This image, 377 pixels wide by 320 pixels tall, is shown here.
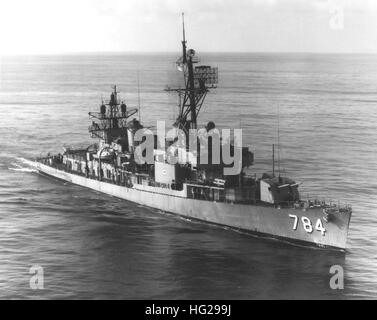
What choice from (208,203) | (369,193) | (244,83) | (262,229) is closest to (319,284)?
(262,229)

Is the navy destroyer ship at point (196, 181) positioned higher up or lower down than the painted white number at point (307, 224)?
higher up

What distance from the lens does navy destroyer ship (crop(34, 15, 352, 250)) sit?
123 feet

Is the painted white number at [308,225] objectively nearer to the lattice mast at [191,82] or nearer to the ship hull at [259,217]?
the ship hull at [259,217]

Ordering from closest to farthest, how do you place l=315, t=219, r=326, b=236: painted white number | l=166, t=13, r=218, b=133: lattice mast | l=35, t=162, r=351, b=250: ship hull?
l=35, t=162, r=351, b=250: ship hull
l=315, t=219, r=326, b=236: painted white number
l=166, t=13, r=218, b=133: lattice mast

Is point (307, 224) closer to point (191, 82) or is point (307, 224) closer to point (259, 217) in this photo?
point (259, 217)

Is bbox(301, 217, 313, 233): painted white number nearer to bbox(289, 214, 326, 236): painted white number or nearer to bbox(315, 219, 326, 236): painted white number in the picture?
bbox(289, 214, 326, 236): painted white number

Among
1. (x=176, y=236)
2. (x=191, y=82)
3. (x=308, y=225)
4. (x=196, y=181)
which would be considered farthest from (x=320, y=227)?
Answer: (x=191, y=82)

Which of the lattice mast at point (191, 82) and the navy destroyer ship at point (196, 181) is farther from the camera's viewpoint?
the lattice mast at point (191, 82)

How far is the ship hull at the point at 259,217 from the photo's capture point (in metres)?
36.5

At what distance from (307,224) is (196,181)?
9343 millimetres

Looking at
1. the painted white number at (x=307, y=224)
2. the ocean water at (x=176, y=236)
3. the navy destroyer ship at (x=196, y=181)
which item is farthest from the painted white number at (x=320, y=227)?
the ocean water at (x=176, y=236)

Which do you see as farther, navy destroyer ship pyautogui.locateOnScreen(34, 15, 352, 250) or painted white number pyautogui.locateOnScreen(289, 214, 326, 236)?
navy destroyer ship pyautogui.locateOnScreen(34, 15, 352, 250)

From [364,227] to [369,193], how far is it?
8.38m

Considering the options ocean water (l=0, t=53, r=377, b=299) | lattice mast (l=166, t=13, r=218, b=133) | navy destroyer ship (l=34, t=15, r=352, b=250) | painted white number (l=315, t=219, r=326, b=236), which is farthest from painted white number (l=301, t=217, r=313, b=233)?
lattice mast (l=166, t=13, r=218, b=133)
